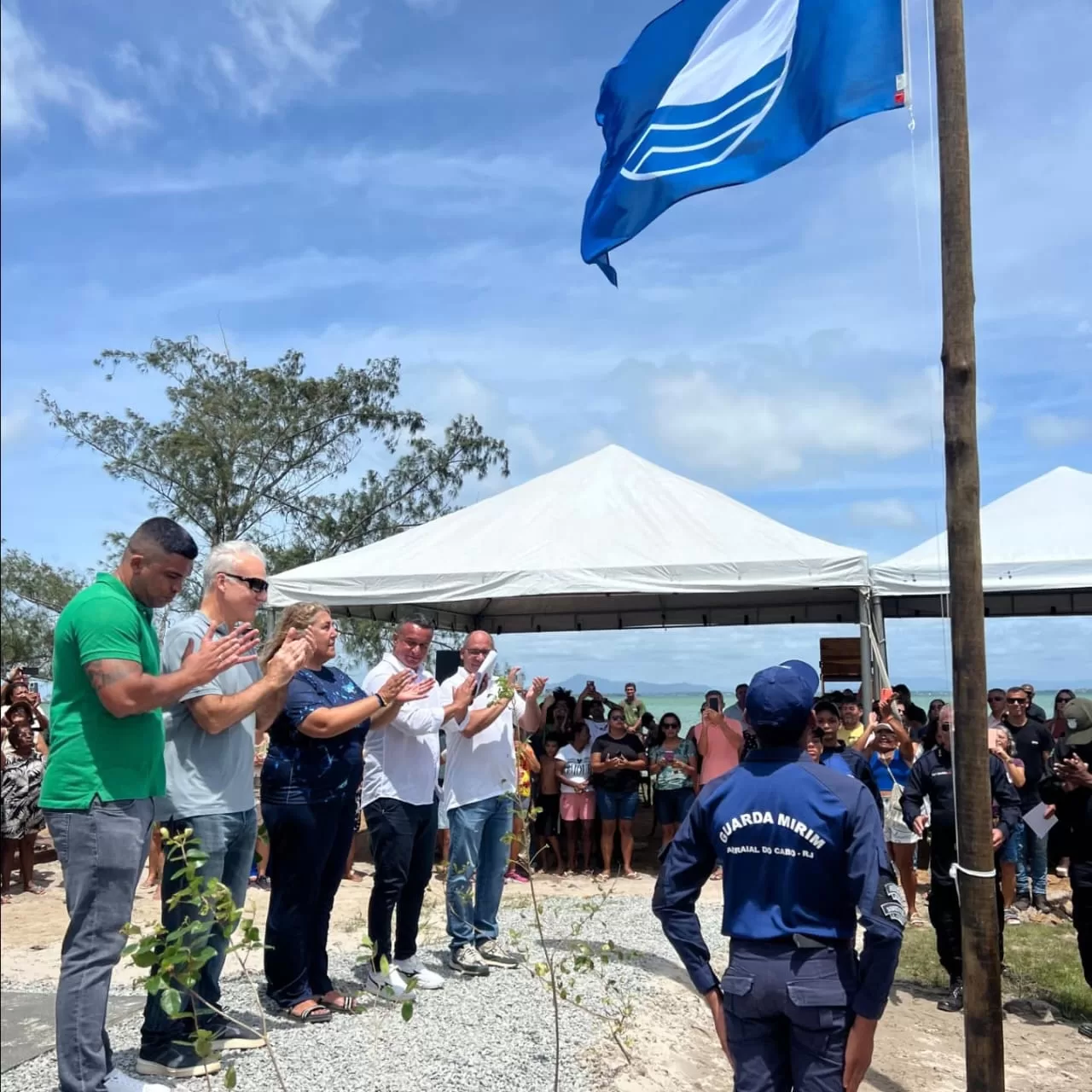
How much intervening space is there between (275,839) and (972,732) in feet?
9.53

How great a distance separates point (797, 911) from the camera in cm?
269

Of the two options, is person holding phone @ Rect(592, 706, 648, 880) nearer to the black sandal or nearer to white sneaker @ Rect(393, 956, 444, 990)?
white sneaker @ Rect(393, 956, 444, 990)

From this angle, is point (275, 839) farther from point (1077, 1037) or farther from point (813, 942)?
point (1077, 1037)

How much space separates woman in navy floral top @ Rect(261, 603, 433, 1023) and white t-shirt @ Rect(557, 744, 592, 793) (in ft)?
18.0

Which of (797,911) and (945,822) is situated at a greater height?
(797,911)

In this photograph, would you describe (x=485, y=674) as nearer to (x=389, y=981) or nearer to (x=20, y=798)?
(x=389, y=981)

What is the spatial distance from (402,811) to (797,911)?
9.24 ft

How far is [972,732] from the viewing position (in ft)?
10.8

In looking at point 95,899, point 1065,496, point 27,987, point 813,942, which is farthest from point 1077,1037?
point 1065,496

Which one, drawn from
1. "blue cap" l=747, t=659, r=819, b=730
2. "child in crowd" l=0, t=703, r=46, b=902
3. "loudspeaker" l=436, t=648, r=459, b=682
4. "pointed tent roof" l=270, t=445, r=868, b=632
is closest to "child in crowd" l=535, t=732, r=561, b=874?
"pointed tent roof" l=270, t=445, r=868, b=632

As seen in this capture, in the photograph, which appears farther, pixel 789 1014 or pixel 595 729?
pixel 595 729

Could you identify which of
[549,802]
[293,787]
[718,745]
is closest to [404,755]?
[293,787]

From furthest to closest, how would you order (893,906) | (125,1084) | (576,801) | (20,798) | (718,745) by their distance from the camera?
(576,801), (20,798), (718,745), (125,1084), (893,906)

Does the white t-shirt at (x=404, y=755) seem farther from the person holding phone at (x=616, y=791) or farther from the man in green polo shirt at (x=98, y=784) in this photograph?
the person holding phone at (x=616, y=791)
